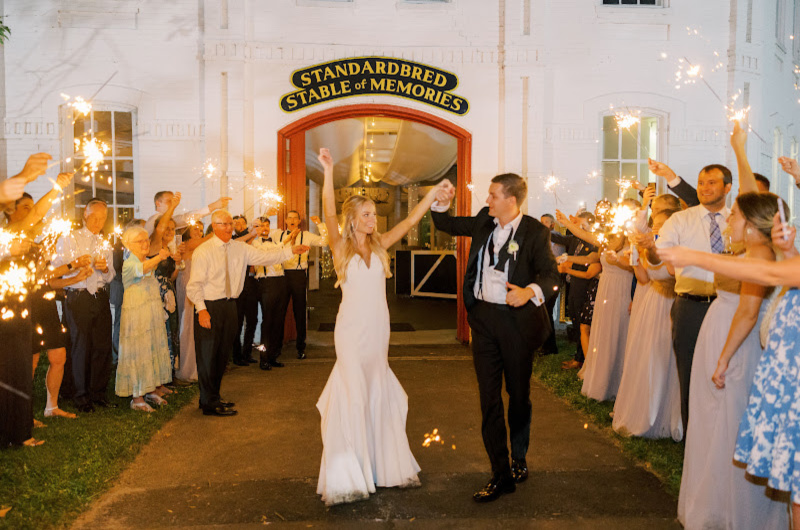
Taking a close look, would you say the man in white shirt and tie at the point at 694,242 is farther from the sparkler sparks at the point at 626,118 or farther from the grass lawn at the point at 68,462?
the sparkler sparks at the point at 626,118

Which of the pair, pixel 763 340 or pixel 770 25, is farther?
pixel 770 25

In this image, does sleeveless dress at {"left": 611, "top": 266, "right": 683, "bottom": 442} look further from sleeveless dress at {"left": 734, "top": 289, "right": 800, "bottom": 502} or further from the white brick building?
the white brick building

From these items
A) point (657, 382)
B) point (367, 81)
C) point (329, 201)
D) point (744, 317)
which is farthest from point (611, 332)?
point (367, 81)

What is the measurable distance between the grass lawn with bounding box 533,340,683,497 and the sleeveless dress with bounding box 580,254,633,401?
0.19 m

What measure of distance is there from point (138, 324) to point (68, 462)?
187 cm

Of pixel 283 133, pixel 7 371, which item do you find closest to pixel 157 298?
pixel 7 371

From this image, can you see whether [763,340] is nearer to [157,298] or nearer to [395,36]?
[157,298]

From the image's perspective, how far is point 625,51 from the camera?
11141 mm

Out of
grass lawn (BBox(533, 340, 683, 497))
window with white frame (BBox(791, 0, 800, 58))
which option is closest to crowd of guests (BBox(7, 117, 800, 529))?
grass lawn (BBox(533, 340, 683, 497))

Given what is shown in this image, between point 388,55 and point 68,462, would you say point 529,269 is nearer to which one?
point 68,462

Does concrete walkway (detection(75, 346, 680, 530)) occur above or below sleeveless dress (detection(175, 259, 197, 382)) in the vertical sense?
below

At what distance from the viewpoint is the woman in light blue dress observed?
6754 millimetres

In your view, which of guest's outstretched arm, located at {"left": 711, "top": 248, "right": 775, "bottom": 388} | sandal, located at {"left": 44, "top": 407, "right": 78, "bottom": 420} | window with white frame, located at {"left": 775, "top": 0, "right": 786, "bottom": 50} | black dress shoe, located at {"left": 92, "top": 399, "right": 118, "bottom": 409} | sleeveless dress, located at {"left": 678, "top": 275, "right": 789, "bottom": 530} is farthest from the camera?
window with white frame, located at {"left": 775, "top": 0, "right": 786, "bottom": 50}

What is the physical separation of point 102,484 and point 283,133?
7.16 meters
